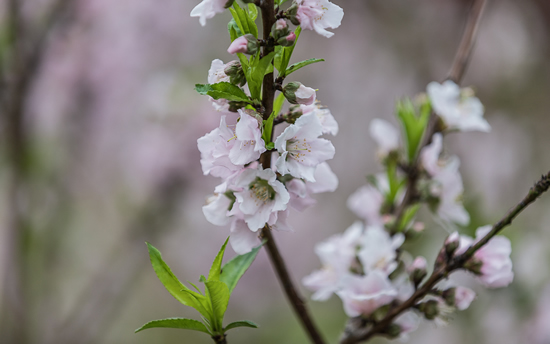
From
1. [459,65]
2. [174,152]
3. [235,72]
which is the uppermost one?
[174,152]

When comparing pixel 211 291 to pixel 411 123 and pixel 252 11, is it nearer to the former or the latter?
pixel 252 11

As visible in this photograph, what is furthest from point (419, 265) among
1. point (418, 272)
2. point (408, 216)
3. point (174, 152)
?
point (174, 152)

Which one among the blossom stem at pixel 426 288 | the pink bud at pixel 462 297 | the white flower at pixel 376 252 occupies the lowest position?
the pink bud at pixel 462 297

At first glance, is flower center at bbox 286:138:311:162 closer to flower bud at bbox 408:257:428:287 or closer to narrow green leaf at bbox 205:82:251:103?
narrow green leaf at bbox 205:82:251:103

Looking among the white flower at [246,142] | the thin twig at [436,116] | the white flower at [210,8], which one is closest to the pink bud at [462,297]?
the thin twig at [436,116]

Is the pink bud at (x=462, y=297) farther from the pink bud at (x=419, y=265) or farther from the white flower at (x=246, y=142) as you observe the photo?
the white flower at (x=246, y=142)

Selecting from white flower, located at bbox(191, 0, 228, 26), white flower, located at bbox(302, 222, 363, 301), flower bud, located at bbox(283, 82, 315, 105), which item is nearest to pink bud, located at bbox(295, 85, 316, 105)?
flower bud, located at bbox(283, 82, 315, 105)

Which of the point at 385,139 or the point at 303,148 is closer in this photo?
the point at 303,148
